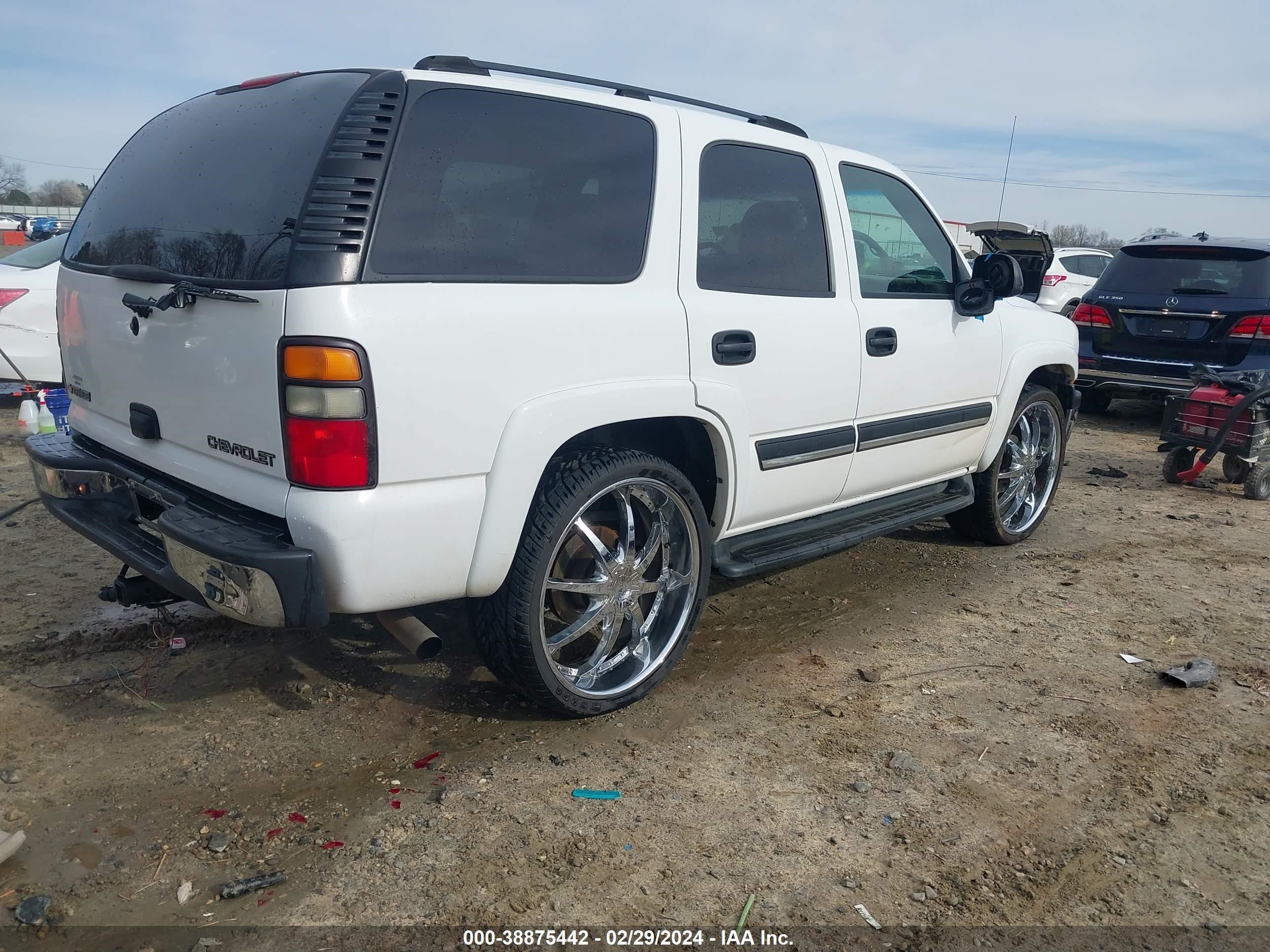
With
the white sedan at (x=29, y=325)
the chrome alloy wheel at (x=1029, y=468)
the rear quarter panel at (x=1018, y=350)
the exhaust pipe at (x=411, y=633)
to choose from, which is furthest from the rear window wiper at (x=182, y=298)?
the white sedan at (x=29, y=325)

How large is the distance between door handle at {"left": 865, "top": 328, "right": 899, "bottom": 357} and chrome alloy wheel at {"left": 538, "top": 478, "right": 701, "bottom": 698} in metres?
1.15

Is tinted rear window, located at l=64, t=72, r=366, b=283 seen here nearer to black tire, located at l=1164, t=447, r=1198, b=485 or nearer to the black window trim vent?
the black window trim vent

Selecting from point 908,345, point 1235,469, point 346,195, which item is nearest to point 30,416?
point 346,195

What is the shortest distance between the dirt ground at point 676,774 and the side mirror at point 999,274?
1.47m

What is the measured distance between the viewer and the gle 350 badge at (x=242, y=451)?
253cm

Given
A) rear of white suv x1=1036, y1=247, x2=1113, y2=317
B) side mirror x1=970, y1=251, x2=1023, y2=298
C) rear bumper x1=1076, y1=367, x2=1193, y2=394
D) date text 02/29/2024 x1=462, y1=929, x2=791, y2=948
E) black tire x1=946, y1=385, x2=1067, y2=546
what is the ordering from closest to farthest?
date text 02/29/2024 x1=462, y1=929, x2=791, y2=948 → side mirror x1=970, y1=251, x2=1023, y2=298 → black tire x1=946, y1=385, x2=1067, y2=546 → rear bumper x1=1076, y1=367, x2=1193, y2=394 → rear of white suv x1=1036, y1=247, x2=1113, y2=317

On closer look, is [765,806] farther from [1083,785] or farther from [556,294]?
[556,294]

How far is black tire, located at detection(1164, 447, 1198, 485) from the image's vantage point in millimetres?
6934

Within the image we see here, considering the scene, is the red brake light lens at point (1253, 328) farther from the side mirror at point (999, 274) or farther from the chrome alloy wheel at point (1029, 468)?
the side mirror at point (999, 274)

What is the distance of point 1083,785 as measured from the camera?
2939 mm

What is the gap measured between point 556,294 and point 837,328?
1.36m

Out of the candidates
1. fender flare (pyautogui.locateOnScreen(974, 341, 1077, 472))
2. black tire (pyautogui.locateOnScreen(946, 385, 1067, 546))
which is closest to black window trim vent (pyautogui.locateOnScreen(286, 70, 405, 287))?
fender flare (pyautogui.locateOnScreen(974, 341, 1077, 472))

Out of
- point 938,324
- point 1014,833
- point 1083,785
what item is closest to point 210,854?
point 1014,833

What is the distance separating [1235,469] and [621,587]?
220 inches
